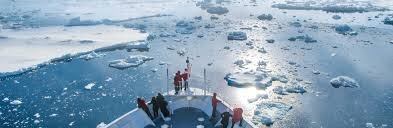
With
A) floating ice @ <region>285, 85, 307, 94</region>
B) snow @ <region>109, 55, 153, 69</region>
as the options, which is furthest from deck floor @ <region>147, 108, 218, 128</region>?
snow @ <region>109, 55, 153, 69</region>

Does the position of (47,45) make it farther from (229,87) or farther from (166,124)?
(166,124)

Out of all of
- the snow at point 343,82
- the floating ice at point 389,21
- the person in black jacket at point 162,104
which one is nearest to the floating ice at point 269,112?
the snow at point 343,82

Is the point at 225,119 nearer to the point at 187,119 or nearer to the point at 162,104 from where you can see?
the point at 187,119

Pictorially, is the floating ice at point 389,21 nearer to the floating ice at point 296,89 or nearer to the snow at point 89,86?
the floating ice at point 296,89

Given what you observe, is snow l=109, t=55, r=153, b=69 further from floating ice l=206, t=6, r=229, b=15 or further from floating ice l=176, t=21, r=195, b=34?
floating ice l=206, t=6, r=229, b=15

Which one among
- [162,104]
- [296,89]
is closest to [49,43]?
[296,89]
